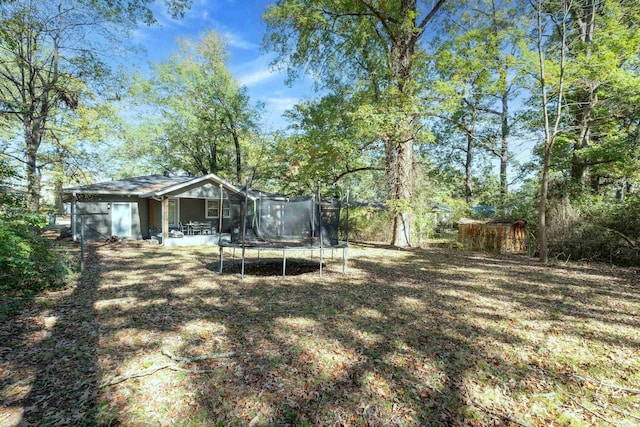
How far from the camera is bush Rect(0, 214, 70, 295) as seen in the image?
157 inches

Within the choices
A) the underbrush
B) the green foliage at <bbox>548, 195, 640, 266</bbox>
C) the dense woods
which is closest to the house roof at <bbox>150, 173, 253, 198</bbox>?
the dense woods

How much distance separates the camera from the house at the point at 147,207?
1263 centimetres

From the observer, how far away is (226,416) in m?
2.33

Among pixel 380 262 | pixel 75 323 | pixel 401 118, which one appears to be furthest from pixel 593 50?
pixel 75 323

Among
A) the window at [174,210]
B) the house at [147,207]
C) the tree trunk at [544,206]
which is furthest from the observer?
the window at [174,210]

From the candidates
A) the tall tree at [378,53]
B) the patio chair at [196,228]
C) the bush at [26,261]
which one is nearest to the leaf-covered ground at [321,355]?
the bush at [26,261]

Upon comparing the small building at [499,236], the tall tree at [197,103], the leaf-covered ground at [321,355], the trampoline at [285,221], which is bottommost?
the leaf-covered ground at [321,355]

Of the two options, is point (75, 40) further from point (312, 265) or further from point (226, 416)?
point (226, 416)

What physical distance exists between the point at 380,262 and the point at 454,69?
7571 mm

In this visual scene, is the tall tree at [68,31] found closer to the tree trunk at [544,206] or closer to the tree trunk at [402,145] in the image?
the tree trunk at [402,145]

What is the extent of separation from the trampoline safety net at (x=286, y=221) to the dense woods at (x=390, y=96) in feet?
13.5

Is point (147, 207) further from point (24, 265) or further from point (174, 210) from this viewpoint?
point (24, 265)

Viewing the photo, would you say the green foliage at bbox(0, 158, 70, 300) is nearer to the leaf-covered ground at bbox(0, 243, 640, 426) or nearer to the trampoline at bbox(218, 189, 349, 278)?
the leaf-covered ground at bbox(0, 243, 640, 426)

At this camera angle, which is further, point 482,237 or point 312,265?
point 482,237
